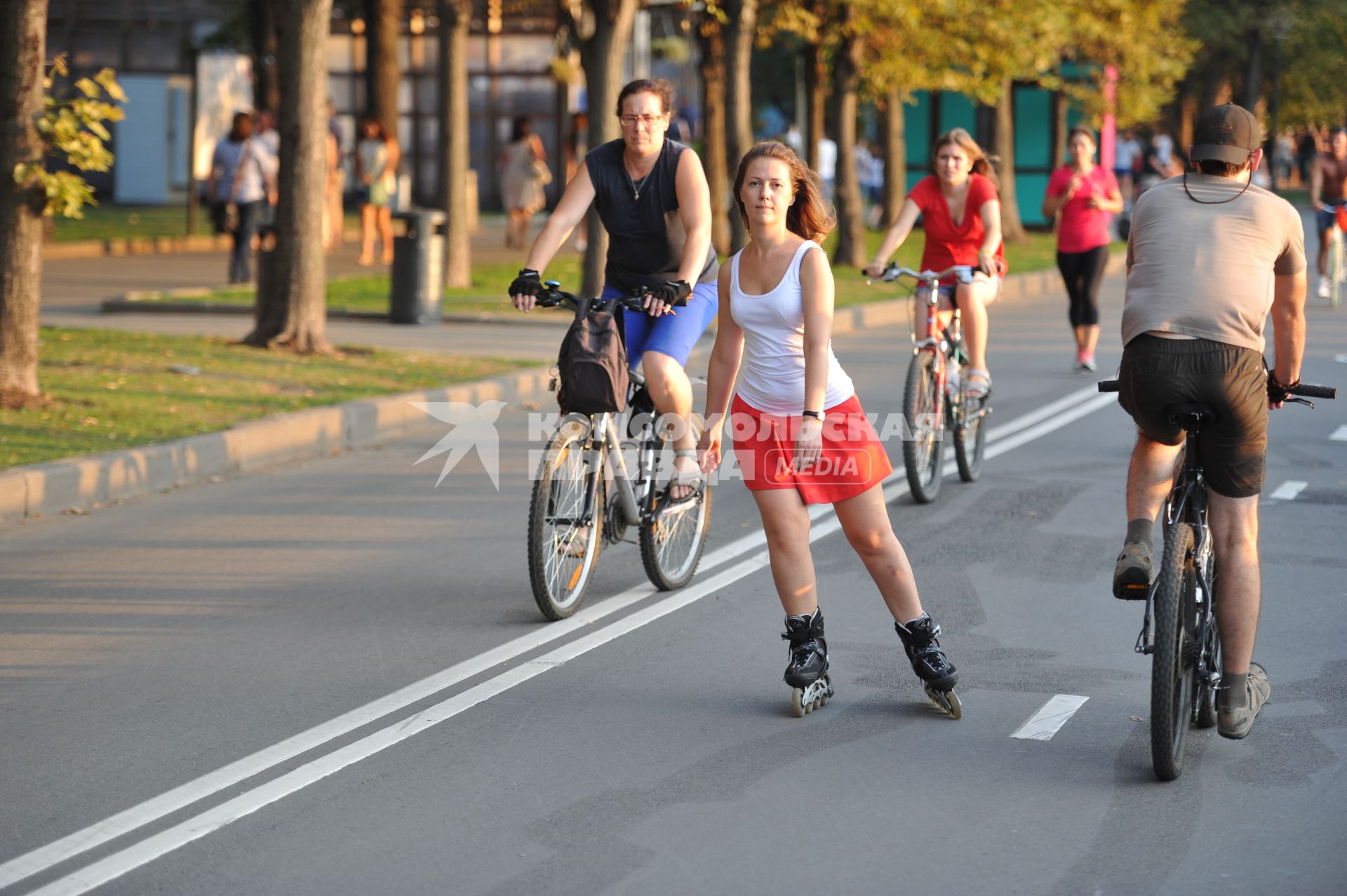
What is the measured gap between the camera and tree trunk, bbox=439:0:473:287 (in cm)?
1973

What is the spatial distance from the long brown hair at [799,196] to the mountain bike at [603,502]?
1.07 meters

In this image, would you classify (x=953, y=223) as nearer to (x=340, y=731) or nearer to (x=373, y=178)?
(x=340, y=731)

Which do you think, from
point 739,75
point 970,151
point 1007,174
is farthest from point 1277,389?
point 1007,174

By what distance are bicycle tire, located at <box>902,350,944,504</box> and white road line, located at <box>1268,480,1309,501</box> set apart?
1.72 meters

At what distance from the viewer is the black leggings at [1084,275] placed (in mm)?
13906

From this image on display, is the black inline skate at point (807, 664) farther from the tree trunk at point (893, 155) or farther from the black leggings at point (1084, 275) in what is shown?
the tree trunk at point (893, 155)

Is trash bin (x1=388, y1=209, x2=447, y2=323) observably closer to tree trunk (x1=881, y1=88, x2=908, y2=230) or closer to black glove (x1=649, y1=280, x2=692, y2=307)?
Answer: black glove (x1=649, y1=280, x2=692, y2=307)

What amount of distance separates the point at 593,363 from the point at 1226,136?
2.45 m

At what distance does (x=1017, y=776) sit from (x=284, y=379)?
8.45m

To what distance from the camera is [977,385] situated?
32.2ft

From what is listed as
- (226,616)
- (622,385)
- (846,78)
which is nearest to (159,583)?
(226,616)

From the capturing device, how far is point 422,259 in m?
17.0

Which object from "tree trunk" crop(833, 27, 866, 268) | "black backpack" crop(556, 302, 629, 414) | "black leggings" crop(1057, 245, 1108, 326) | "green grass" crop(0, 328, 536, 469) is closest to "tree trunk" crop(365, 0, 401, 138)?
"tree trunk" crop(833, 27, 866, 268)

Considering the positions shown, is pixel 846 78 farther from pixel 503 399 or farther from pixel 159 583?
pixel 159 583
